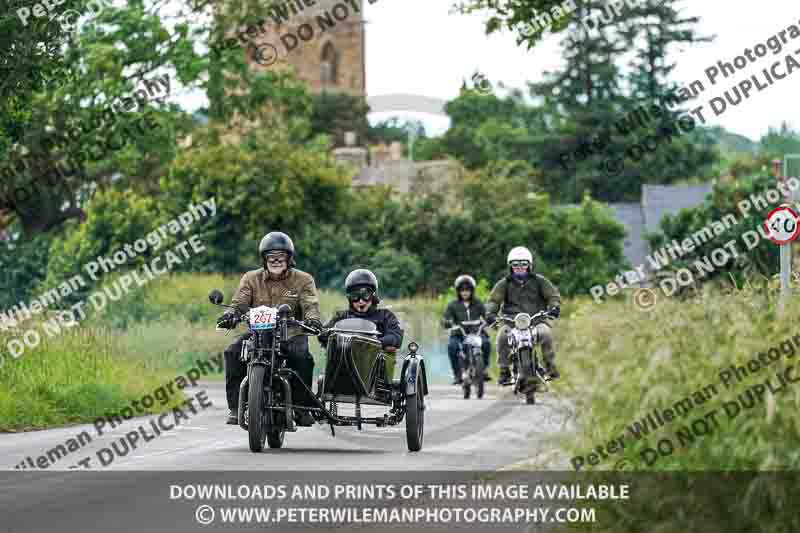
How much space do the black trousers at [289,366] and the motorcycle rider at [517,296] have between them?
6713 millimetres

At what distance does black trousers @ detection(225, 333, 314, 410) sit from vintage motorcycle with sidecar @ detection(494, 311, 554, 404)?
6344 mm

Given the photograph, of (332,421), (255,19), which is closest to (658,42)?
(255,19)

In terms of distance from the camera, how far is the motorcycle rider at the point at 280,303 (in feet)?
50.3

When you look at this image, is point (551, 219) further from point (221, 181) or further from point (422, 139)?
point (422, 139)

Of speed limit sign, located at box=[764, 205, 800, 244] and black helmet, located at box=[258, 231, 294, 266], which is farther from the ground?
speed limit sign, located at box=[764, 205, 800, 244]

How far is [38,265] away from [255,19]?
1372 cm

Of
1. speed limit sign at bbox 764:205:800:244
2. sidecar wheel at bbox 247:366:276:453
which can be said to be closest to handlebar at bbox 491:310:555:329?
speed limit sign at bbox 764:205:800:244

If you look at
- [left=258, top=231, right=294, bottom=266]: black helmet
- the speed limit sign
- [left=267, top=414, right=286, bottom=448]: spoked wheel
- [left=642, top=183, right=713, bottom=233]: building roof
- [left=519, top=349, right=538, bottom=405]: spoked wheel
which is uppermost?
[left=642, top=183, right=713, bottom=233]: building roof

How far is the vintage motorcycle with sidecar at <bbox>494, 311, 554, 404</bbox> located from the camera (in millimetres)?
21406

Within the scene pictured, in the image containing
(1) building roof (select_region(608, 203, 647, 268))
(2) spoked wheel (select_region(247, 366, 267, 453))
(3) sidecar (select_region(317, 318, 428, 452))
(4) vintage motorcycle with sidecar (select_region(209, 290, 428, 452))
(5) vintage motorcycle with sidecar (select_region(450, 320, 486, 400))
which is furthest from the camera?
(1) building roof (select_region(608, 203, 647, 268))

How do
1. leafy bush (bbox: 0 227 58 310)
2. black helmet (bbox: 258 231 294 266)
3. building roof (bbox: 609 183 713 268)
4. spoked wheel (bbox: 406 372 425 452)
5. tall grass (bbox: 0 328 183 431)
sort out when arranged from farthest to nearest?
building roof (bbox: 609 183 713 268)
leafy bush (bbox: 0 227 58 310)
tall grass (bbox: 0 328 183 431)
black helmet (bbox: 258 231 294 266)
spoked wheel (bbox: 406 372 425 452)

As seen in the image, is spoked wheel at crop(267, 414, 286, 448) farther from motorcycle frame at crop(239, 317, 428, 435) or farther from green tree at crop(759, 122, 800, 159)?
green tree at crop(759, 122, 800, 159)

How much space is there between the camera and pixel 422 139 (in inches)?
4353

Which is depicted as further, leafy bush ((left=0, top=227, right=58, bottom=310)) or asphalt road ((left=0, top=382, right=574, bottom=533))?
leafy bush ((left=0, top=227, right=58, bottom=310))
